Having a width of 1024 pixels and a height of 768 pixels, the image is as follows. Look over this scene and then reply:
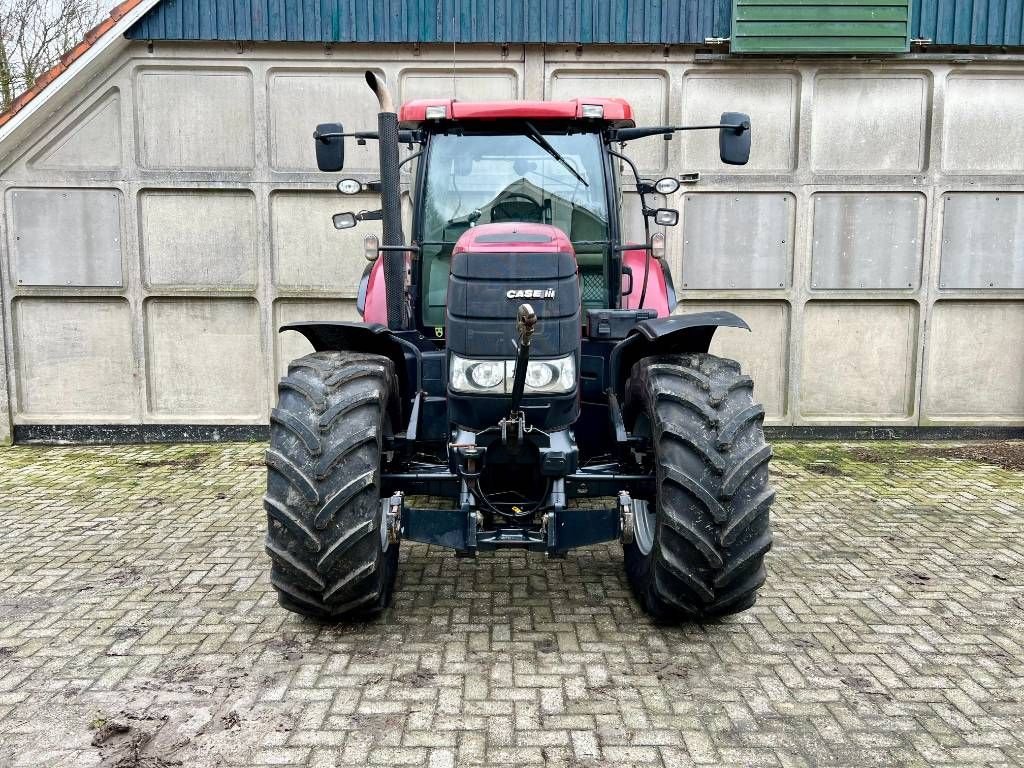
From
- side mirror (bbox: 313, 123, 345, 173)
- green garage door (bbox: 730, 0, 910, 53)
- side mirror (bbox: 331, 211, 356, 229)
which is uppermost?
green garage door (bbox: 730, 0, 910, 53)

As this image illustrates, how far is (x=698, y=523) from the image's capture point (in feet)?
9.72

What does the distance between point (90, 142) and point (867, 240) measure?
681cm

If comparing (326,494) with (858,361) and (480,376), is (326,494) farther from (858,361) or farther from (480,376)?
(858,361)

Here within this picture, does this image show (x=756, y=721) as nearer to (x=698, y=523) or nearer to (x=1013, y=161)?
(x=698, y=523)

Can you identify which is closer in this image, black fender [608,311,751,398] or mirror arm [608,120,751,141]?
black fender [608,311,751,398]

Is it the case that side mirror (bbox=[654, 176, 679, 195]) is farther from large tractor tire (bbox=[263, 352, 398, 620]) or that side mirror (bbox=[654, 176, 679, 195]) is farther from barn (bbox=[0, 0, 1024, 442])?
barn (bbox=[0, 0, 1024, 442])

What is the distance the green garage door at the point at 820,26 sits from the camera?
6.64 metres

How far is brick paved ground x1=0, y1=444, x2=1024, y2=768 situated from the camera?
2.58m

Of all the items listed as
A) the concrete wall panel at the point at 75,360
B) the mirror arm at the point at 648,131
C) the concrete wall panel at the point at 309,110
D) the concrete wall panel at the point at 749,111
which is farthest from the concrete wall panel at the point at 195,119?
the mirror arm at the point at 648,131

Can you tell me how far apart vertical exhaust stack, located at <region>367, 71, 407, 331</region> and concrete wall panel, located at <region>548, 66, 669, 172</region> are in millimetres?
3669

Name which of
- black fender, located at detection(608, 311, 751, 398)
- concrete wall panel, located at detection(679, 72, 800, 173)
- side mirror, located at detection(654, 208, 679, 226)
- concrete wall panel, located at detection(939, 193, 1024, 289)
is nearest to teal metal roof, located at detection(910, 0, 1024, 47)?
concrete wall panel, located at detection(679, 72, 800, 173)

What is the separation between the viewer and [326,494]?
296 cm

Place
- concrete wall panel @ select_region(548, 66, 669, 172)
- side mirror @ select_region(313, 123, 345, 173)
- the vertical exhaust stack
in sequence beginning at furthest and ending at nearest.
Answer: concrete wall panel @ select_region(548, 66, 669, 172)
side mirror @ select_region(313, 123, 345, 173)
the vertical exhaust stack

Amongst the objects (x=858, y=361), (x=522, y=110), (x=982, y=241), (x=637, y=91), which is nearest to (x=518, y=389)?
(x=522, y=110)
